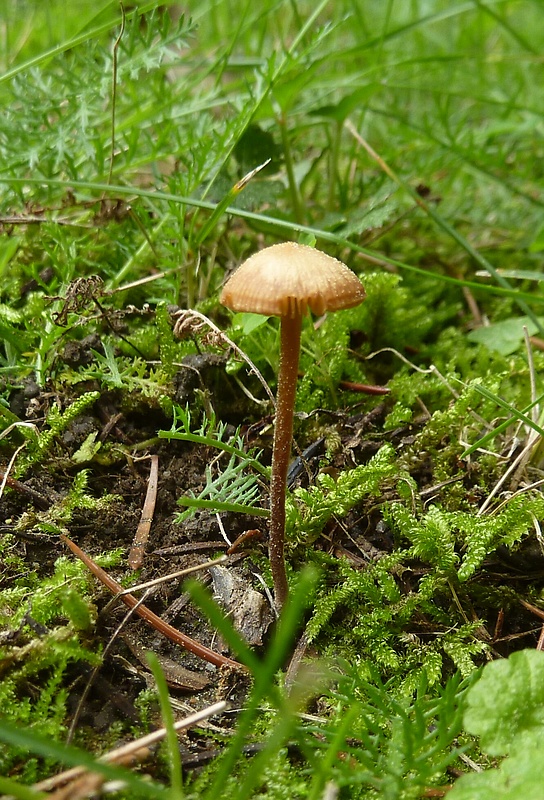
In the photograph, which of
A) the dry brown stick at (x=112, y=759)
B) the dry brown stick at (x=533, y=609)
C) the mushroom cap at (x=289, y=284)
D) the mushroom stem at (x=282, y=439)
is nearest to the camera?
the dry brown stick at (x=112, y=759)

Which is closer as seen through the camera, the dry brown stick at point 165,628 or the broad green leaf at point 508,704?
the broad green leaf at point 508,704

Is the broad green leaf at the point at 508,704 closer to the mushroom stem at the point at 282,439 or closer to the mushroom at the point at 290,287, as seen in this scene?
the mushroom stem at the point at 282,439

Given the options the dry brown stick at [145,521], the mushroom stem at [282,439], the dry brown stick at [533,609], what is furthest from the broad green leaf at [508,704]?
the dry brown stick at [145,521]

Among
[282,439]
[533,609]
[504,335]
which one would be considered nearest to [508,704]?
[533,609]

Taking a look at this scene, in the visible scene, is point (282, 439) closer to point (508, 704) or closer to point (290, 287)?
point (290, 287)

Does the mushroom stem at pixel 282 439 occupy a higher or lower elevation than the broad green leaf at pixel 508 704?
higher

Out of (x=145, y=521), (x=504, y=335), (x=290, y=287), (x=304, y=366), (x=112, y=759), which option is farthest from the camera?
(x=504, y=335)

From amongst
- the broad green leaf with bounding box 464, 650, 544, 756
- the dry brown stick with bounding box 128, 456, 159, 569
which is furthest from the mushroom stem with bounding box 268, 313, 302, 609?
the broad green leaf with bounding box 464, 650, 544, 756

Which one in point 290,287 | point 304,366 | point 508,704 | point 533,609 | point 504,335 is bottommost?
point 533,609
